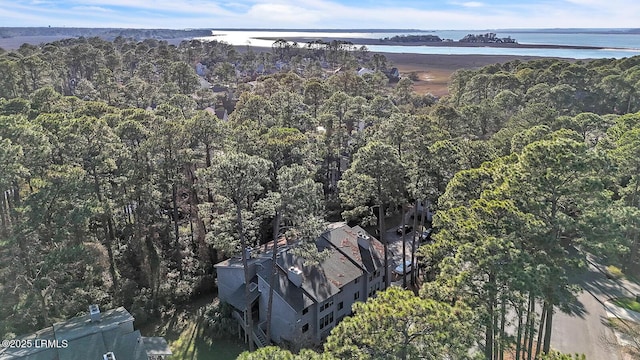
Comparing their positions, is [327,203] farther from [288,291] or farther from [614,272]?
[614,272]

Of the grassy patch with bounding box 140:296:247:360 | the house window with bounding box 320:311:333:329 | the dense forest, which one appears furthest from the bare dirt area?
the grassy patch with bounding box 140:296:247:360

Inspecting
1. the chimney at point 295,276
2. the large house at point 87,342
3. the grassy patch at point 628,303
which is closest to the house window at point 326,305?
the chimney at point 295,276

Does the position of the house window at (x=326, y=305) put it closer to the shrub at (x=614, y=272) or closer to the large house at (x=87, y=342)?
the large house at (x=87, y=342)

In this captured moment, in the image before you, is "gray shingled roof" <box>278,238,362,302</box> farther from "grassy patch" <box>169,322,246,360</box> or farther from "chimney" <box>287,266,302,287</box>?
"grassy patch" <box>169,322,246,360</box>

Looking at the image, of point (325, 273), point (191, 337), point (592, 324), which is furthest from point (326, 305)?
point (592, 324)

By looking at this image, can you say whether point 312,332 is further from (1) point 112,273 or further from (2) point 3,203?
(2) point 3,203
